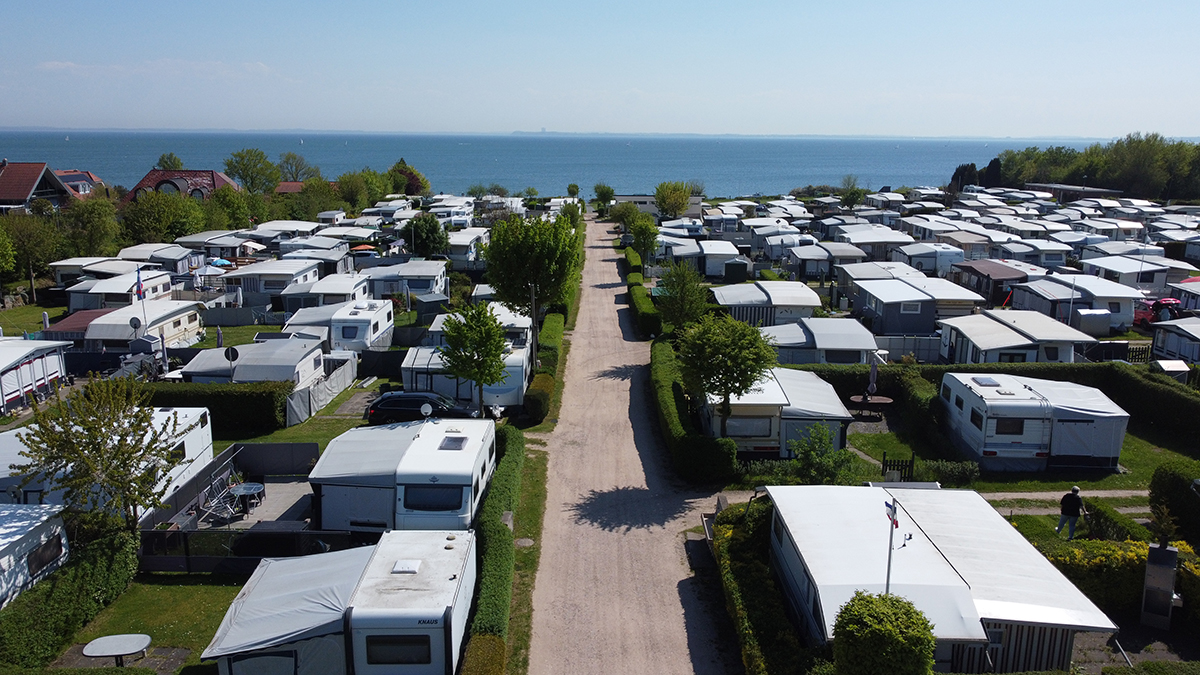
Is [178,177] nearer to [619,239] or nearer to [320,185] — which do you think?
[320,185]

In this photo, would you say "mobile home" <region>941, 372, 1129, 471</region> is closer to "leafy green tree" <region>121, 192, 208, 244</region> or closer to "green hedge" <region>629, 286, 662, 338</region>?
"green hedge" <region>629, 286, 662, 338</region>

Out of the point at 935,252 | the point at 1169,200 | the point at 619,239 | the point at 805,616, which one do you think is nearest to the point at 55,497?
the point at 805,616

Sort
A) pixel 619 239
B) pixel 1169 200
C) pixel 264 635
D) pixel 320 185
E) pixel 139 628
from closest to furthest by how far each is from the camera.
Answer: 1. pixel 264 635
2. pixel 139 628
3. pixel 619 239
4. pixel 320 185
5. pixel 1169 200

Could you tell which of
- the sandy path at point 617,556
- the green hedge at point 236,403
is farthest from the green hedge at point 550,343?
the green hedge at point 236,403

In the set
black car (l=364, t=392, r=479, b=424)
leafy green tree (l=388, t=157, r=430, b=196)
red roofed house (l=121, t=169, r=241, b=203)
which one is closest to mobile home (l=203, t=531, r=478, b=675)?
black car (l=364, t=392, r=479, b=424)

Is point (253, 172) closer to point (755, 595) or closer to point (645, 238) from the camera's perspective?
point (645, 238)

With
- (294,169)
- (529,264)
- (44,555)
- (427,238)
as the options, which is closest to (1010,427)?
(529,264)

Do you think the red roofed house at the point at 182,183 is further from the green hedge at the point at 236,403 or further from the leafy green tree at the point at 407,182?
the green hedge at the point at 236,403

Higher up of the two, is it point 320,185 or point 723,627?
point 320,185

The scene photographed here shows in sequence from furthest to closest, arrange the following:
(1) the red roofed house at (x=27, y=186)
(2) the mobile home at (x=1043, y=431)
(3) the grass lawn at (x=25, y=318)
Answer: (1) the red roofed house at (x=27, y=186) → (3) the grass lawn at (x=25, y=318) → (2) the mobile home at (x=1043, y=431)
